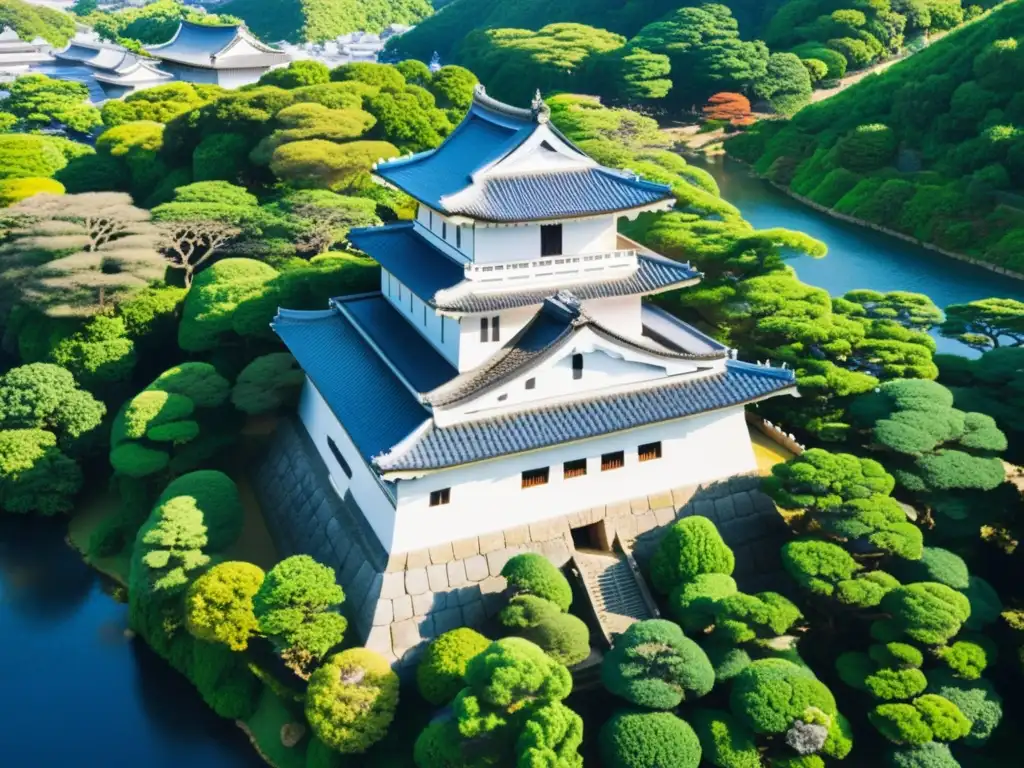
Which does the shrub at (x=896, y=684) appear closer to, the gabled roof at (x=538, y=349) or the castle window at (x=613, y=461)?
the castle window at (x=613, y=461)

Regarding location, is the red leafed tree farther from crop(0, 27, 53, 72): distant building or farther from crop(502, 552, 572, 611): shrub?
crop(502, 552, 572, 611): shrub

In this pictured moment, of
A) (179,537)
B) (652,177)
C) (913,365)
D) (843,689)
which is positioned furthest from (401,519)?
(652,177)

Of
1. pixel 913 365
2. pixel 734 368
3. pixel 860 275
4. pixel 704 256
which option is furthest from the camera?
pixel 860 275

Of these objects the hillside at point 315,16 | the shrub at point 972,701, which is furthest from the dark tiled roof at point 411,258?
the hillside at point 315,16

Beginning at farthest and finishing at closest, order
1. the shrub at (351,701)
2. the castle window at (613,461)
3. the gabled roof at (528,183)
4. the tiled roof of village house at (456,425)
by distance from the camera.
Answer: the castle window at (613,461) → the gabled roof at (528,183) → the tiled roof of village house at (456,425) → the shrub at (351,701)

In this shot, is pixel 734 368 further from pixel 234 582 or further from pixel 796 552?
pixel 234 582

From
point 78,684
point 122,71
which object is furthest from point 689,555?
point 122,71

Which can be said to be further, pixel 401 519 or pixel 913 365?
pixel 913 365
